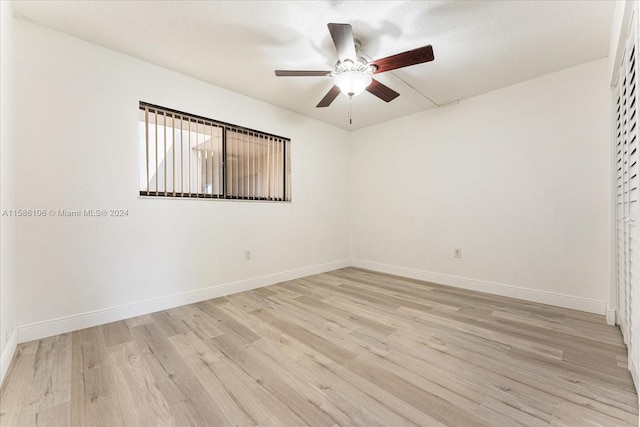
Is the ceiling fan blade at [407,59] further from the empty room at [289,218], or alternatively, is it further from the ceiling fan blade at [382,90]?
the ceiling fan blade at [382,90]

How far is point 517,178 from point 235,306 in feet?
11.4

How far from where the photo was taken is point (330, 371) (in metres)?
1.63

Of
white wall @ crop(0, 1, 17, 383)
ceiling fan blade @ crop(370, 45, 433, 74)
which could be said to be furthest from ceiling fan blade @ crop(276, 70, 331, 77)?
white wall @ crop(0, 1, 17, 383)

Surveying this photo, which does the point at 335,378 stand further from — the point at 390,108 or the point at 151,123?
the point at 390,108

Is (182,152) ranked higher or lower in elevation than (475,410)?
higher

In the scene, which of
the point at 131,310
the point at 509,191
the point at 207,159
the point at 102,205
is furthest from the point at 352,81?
the point at 131,310

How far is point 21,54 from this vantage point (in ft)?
6.61

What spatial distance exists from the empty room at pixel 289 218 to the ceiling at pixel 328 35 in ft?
0.07

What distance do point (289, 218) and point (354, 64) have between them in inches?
90.6

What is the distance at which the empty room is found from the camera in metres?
1.47

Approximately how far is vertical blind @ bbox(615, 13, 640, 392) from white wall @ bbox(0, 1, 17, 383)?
142 inches

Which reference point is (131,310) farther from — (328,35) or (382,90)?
(382,90)

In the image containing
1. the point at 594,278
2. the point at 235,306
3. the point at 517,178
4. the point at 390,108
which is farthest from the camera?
the point at 390,108

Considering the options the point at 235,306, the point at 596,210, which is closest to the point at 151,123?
the point at 235,306
